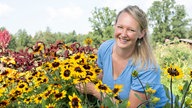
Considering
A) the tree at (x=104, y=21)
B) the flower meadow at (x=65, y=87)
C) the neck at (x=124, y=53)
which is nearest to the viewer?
the flower meadow at (x=65, y=87)

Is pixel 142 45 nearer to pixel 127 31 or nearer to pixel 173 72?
pixel 127 31

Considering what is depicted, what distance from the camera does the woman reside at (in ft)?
6.76

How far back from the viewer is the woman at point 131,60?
81.1 inches

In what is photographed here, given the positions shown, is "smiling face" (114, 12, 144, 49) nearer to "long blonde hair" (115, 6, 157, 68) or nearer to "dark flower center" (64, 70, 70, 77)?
"long blonde hair" (115, 6, 157, 68)

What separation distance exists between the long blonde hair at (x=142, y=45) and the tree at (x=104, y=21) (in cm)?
1863

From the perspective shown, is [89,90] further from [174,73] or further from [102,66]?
[174,73]

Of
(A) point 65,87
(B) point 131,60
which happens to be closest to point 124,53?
(B) point 131,60

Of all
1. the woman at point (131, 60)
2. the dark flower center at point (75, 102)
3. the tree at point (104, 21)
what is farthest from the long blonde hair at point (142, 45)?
the tree at point (104, 21)

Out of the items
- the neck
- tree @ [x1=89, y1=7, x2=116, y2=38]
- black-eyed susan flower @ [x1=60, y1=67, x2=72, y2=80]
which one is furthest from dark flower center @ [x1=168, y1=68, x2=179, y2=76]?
tree @ [x1=89, y1=7, x2=116, y2=38]

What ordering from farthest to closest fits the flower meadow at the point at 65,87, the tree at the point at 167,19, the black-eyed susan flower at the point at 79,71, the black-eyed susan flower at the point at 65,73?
the tree at the point at 167,19
the black-eyed susan flower at the point at 65,73
the black-eyed susan flower at the point at 79,71
the flower meadow at the point at 65,87

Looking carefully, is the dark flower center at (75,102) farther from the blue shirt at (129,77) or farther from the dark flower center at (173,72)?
the blue shirt at (129,77)

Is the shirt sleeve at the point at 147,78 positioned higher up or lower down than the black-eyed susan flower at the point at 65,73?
lower down

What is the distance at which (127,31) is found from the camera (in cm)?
211

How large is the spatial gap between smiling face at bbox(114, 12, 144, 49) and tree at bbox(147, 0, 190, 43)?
39.4 meters
